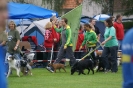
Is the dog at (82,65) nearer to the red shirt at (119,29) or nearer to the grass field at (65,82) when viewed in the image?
the grass field at (65,82)

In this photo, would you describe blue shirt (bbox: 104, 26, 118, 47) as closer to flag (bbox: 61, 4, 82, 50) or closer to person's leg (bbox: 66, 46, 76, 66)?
person's leg (bbox: 66, 46, 76, 66)

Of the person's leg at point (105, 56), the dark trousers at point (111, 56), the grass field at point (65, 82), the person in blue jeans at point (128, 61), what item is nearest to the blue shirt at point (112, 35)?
the dark trousers at point (111, 56)

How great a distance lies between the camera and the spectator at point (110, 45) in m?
16.9

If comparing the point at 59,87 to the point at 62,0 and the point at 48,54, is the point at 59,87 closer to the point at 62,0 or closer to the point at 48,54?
the point at 48,54

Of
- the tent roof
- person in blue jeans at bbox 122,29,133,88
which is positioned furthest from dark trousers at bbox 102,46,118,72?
person in blue jeans at bbox 122,29,133,88

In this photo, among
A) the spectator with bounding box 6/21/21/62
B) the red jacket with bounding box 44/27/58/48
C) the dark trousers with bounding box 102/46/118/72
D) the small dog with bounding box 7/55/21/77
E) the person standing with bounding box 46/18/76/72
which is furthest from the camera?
the red jacket with bounding box 44/27/58/48

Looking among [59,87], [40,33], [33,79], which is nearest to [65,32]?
[33,79]

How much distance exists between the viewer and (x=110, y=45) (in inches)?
676

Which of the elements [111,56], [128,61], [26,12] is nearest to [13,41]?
[111,56]

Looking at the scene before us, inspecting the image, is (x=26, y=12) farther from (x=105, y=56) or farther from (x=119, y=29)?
(x=105, y=56)

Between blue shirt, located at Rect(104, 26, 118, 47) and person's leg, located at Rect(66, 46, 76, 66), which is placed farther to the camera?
person's leg, located at Rect(66, 46, 76, 66)

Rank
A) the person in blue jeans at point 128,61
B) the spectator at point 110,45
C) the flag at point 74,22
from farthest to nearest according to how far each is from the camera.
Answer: the flag at point 74,22, the spectator at point 110,45, the person in blue jeans at point 128,61

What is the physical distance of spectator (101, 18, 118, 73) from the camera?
16.9m

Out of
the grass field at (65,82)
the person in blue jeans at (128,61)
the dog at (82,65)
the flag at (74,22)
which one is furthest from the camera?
the flag at (74,22)
